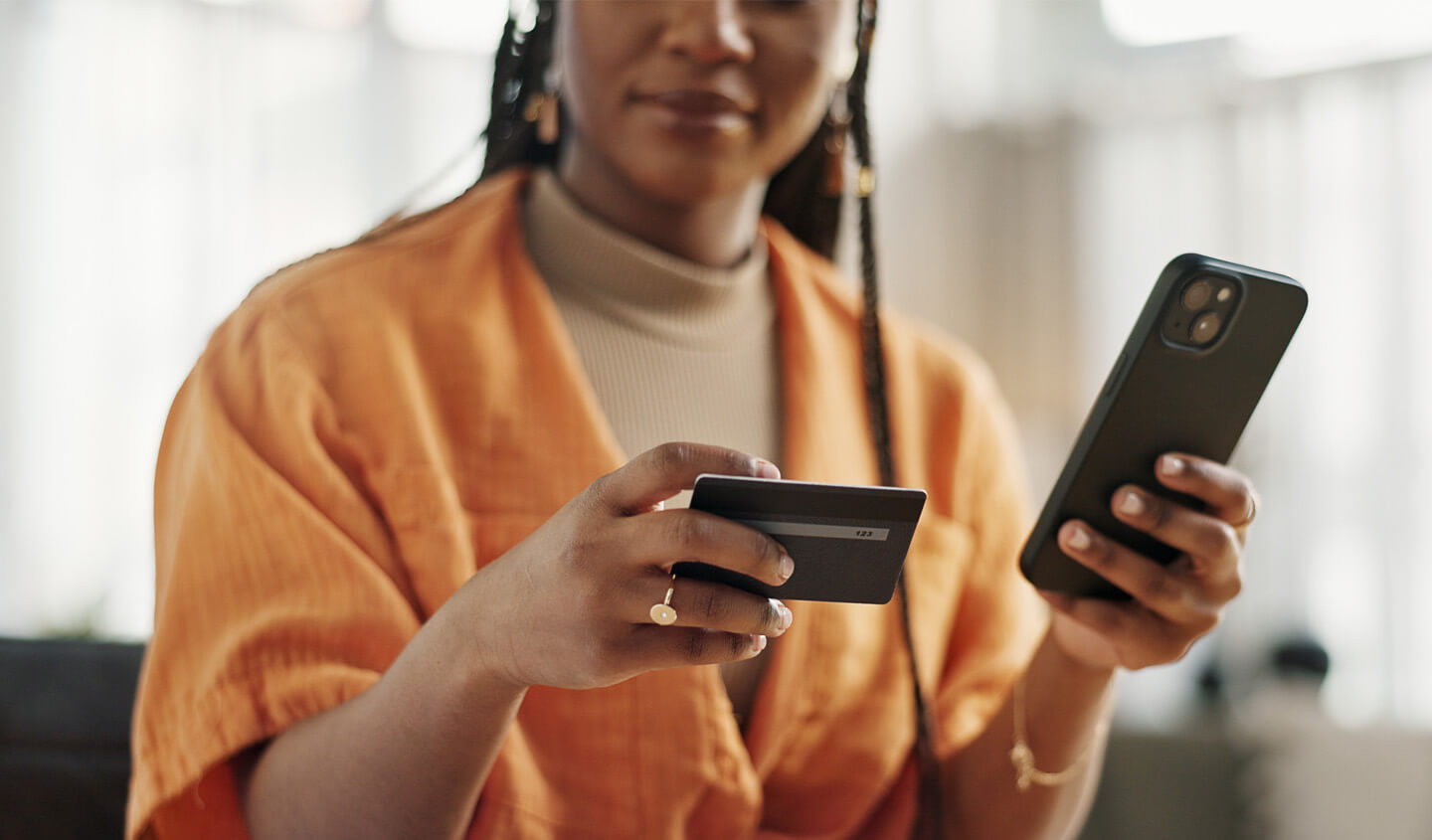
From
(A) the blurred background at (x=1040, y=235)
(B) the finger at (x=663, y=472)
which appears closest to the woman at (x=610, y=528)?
(B) the finger at (x=663, y=472)

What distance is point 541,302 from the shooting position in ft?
1.50

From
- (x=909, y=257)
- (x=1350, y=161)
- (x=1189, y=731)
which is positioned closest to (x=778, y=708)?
(x=1189, y=731)

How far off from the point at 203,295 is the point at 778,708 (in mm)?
1349

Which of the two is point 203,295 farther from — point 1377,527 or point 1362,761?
point 1377,527

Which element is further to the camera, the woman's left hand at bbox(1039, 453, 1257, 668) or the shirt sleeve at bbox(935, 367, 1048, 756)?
the shirt sleeve at bbox(935, 367, 1048, 756)

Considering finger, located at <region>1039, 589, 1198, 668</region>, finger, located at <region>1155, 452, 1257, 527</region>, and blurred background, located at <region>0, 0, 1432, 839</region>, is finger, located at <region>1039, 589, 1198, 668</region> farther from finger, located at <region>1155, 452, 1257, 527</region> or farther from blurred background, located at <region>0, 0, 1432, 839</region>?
blurred background, located at <region>0, 0, 1432, 839</region>

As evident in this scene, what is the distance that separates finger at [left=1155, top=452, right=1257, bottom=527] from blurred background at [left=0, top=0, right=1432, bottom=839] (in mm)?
773

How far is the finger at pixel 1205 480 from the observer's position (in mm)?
405

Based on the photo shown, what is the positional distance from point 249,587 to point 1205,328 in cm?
36

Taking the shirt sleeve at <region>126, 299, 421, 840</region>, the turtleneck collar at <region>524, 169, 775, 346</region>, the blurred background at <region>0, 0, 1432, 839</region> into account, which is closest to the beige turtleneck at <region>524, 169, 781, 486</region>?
the turtleneck collar at <region>524, 169, 775, 346</region>

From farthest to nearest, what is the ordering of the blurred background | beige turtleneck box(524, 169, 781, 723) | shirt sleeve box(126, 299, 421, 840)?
the blurred background, beige turtleneck box(524, 169, 781, 723), shirt sleeve box(126, 299, 421, 840)

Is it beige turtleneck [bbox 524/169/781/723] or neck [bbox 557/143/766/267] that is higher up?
neck [bbox 557/143/766/267]

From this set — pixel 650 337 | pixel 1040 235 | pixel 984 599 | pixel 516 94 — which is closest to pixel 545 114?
pixel 516 94

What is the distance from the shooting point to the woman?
0.33 meters
